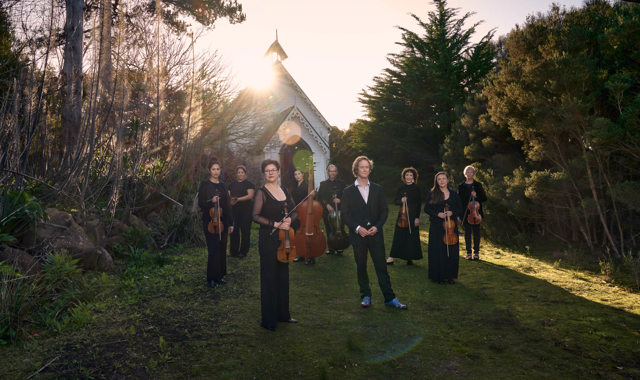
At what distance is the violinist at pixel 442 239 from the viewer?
6.59 m

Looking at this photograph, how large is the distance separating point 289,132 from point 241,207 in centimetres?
1465

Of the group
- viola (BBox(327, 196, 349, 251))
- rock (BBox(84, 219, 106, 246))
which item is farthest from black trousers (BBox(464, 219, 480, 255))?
rock (BBox(84, 219, 106, 246))

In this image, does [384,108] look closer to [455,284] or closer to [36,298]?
[455,284]

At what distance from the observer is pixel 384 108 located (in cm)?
2545

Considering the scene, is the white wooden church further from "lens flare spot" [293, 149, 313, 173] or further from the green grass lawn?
the green grass lawn

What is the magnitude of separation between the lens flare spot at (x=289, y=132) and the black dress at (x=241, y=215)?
42.7ft

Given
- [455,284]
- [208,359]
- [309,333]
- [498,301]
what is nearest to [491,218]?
[455,284]

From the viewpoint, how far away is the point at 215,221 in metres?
6.26

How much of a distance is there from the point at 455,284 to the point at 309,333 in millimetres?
3324

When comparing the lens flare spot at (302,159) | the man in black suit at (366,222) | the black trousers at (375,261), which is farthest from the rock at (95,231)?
the lens flare spot at (302,159)

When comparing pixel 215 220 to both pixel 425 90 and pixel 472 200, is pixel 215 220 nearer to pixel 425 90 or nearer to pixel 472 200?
pixel 472 200

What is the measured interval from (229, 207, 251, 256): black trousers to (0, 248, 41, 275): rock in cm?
406

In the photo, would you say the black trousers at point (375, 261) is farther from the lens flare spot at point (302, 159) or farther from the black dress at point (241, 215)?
the lens flare spot at point (302, 159)

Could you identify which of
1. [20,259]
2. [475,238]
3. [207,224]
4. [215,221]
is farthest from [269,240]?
[475,238]
